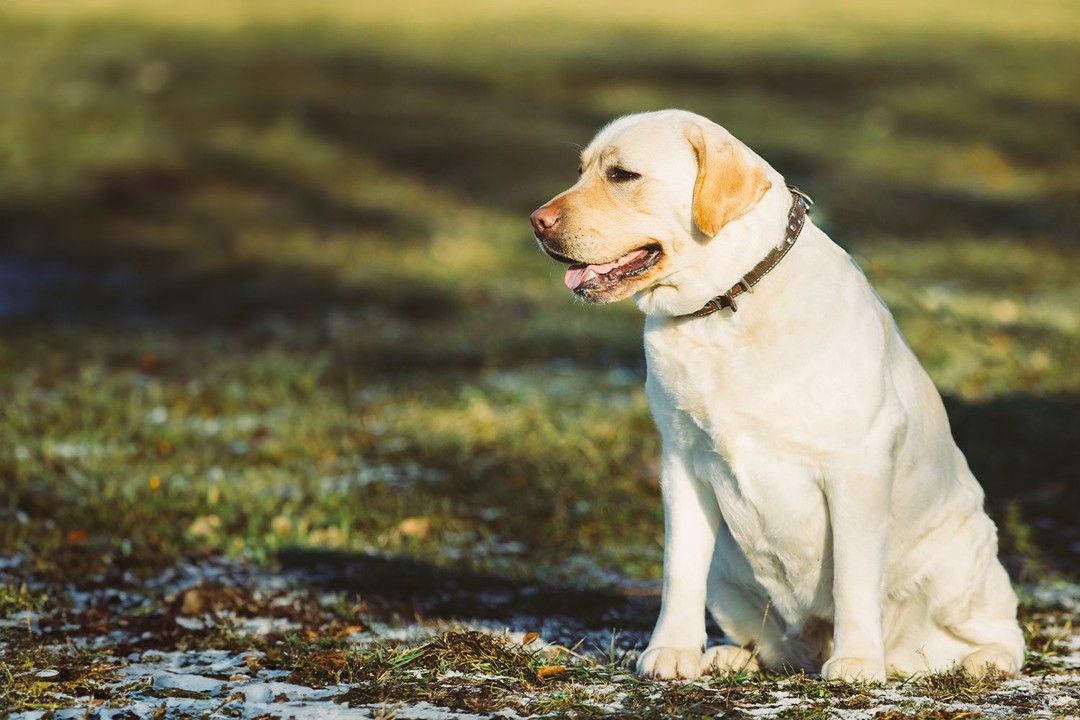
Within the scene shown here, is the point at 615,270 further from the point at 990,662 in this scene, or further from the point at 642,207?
the point at 990,662

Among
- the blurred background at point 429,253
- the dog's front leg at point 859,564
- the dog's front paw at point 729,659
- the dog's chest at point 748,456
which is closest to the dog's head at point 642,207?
the dog's chest at point 748,456

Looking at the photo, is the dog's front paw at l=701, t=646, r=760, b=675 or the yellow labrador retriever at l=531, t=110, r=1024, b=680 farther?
the dog's front paw at l=701, t=646, r=760, b=675

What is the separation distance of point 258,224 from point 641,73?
1056cm

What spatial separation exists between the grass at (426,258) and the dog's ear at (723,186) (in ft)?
4.74

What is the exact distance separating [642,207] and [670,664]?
1447 mm

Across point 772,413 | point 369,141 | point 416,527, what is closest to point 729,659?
point 772,413

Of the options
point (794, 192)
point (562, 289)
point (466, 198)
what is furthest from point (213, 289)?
point (794, 192)

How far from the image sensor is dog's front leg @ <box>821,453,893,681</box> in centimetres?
377

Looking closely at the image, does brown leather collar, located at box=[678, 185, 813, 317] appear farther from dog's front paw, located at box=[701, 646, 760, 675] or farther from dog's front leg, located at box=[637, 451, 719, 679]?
dog's front paw, located at box=[701, 646, 760, 675]

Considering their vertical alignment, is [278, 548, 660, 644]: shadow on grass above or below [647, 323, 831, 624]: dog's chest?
below

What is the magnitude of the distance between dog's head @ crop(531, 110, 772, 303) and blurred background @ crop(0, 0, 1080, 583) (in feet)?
7.35

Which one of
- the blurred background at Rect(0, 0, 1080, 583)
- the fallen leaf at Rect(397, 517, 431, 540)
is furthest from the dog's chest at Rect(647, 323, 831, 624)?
the fallen leaf at Rect(397, 517, 431, 540)

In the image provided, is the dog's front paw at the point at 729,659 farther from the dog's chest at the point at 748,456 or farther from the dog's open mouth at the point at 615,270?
the dog's open mouth at the point at 615,270

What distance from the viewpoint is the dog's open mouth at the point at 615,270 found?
13.0ft
